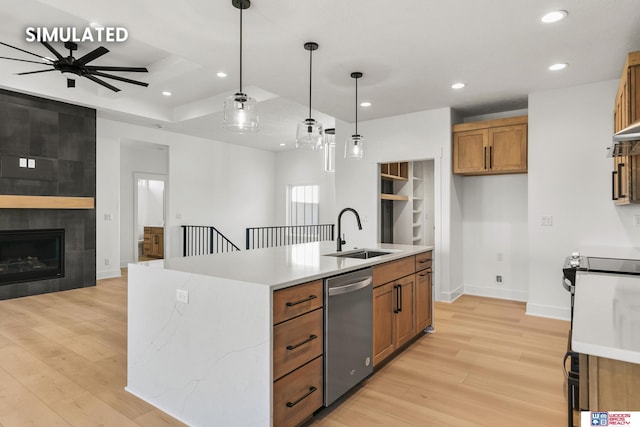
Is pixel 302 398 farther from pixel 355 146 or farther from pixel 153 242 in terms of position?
pixel 153 242

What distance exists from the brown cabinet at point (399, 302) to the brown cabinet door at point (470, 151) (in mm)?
1838

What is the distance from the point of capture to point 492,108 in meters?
4.98

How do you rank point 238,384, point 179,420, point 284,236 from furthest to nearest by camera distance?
point 284,236
point 179,420
point 238,384

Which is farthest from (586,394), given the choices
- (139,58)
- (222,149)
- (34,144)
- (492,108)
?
(222,149)

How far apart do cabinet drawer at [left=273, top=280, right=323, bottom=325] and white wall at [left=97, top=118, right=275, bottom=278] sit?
19.1 feet

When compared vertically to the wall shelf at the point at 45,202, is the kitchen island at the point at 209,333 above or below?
below

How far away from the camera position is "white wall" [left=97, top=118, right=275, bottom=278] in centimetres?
650

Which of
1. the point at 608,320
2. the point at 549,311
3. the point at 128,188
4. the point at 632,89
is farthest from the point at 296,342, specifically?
the point at 128,188

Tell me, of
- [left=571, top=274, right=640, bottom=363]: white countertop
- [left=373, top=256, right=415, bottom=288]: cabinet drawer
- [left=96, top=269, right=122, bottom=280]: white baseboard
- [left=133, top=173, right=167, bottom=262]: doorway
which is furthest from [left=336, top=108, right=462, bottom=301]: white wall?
[left=133, top=173, right=167, bottom=262]: doorway

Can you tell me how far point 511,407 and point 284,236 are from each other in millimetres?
7239

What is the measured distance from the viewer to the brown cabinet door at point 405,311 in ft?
9.78

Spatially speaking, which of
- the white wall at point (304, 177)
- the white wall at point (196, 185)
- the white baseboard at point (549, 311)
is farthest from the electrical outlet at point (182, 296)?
the white wall at point (304, 177)

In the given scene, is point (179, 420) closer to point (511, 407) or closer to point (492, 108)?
point (511, 407)

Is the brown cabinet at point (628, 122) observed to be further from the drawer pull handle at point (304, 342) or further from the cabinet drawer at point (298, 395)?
the cabinet drawer at point (298, 395)
